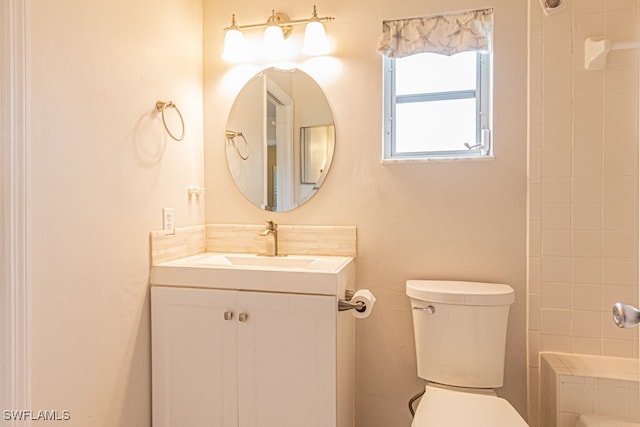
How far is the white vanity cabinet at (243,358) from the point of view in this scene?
1.42 m

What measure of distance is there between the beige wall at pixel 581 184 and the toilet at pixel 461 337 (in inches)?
9.8

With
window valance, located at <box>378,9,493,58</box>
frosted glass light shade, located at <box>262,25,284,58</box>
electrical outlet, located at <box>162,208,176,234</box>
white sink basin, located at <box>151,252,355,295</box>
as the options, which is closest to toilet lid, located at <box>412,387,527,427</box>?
white sink basin, located at <box>151,252,355,295</box>

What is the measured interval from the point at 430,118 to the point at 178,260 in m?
1.37

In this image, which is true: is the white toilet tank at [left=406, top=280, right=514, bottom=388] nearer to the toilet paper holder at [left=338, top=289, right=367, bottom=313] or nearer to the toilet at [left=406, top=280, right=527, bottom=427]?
the toilet at [left=406, top=280, right=527, bottom=427]

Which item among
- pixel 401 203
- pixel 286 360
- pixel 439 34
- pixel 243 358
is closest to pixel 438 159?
pixel 401 203

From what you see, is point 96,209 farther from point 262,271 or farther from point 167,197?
point 262,271

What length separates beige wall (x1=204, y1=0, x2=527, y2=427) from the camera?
1697 mm

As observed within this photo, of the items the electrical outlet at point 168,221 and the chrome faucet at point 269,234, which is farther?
the chrome faucet at point 269,234

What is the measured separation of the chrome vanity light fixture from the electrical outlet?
2.76 feet

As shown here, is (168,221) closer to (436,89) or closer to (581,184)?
(436,89)

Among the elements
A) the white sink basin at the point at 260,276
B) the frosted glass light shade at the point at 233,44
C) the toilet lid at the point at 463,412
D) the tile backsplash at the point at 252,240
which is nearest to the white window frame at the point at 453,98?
the tile backsplash at the point at 252,240


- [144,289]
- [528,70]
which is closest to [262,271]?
[144,289]

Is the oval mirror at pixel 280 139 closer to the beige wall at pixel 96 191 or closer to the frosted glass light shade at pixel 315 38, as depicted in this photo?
the frosted glass light shade at pixel 315 38

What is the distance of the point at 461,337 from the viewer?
153 cm
